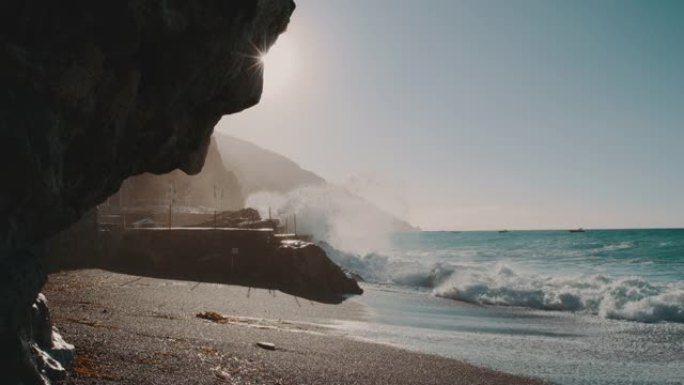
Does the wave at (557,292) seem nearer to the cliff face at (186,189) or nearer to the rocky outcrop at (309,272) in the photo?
the rocky outcrop at (309,272)

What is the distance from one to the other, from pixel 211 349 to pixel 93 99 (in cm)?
557

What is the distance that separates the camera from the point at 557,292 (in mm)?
31625

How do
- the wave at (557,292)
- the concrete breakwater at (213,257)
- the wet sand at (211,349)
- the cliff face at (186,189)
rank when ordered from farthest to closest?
the cliff face at (186,189)
the concrete breakwater at (213,257)
the wave at (557,292)
the wet sand at (211,349)

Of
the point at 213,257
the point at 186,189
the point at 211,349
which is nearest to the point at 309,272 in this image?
the point at 213,257

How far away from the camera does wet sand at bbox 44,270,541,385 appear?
31.0ft

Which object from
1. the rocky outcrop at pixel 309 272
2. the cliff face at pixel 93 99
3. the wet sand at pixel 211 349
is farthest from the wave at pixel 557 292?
the cliff face at pixel 93 99

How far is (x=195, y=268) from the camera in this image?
1280 inches

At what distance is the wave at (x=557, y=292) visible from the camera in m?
26.5

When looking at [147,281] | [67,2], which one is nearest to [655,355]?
[67,2]

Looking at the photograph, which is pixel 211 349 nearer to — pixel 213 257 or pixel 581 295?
pixel 213 257

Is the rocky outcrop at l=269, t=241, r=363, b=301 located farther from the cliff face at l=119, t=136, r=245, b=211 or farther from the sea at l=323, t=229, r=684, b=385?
the cliff face at l=119, t=136, r=245, b=211

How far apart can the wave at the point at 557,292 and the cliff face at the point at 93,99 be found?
2266cm

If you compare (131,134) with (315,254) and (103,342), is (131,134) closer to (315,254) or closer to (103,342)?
(103,342)

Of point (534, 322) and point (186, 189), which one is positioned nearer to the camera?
point (534, 322)
